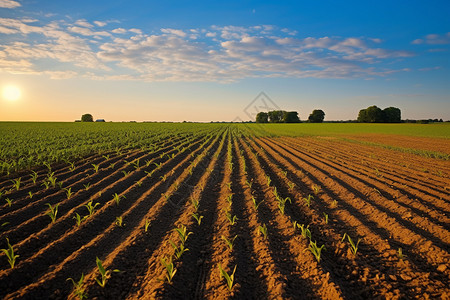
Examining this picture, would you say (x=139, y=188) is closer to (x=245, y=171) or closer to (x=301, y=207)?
(x=245, y=171)

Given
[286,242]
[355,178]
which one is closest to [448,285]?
[286,242]

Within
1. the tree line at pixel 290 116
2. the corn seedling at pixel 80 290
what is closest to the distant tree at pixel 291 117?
the tree line at pixel 290 116

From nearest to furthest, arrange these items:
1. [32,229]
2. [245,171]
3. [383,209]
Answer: [32,229] < [383,209] < [245,171]

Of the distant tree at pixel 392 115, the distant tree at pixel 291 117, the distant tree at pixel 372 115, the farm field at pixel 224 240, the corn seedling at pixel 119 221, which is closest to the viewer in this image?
the farm field at pixel 224 240

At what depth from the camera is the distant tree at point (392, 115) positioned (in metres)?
70.3

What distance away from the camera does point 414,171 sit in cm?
1011

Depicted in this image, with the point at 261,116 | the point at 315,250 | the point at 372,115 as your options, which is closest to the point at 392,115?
the point at 372,115

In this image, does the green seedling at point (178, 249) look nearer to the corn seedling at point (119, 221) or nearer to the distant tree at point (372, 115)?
the corn seedling at point (119, 221)

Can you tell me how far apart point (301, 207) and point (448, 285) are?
3.04 meters

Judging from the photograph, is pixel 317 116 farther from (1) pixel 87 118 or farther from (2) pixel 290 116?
(1) pixel 87 118

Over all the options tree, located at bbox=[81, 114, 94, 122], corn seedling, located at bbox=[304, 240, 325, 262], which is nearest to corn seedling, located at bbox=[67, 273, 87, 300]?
corn seedling, located at bbox=[304, 240, 325, 262]

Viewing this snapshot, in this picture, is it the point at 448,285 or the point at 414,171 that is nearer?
the point at 448,285

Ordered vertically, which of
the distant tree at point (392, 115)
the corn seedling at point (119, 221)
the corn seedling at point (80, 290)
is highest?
the distant tree at point (392, 115)

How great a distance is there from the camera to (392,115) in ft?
233
